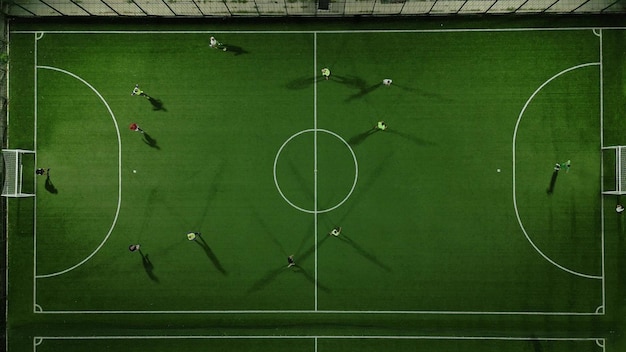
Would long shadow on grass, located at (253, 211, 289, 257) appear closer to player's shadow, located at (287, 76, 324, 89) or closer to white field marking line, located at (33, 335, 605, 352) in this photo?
white field marking line, located at (33, 335, 605, 352)

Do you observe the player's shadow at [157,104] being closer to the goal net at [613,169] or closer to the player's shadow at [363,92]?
the player's shadow at [363,92]

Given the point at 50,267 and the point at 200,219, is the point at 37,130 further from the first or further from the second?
the point at 200,219

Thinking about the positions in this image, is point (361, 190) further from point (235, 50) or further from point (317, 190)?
point (235, 50)

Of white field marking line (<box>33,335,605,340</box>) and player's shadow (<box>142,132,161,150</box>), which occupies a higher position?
player's shadow (<box>142,132,161,150</box>)

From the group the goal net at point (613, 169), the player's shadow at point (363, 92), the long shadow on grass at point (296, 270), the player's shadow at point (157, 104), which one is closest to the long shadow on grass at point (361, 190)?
the long shadow on grass at point (296, 270)

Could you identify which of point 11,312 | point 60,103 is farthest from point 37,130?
point 11,312

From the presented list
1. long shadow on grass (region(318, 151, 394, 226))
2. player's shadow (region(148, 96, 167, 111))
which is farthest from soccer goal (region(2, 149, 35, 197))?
long shadow on grass (region(318, 151, 394, 226))
